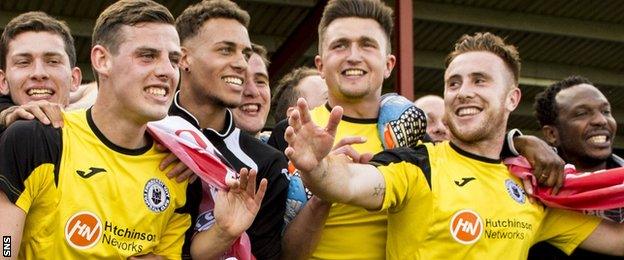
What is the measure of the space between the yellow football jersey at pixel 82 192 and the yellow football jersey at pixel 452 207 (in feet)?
3.07

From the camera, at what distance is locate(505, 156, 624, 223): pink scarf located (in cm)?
390

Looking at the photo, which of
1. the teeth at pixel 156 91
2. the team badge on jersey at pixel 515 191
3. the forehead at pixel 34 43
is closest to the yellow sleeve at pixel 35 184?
the teeth at pixel 156 91

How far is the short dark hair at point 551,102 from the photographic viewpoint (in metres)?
5.05

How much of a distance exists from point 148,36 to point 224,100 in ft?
1.91

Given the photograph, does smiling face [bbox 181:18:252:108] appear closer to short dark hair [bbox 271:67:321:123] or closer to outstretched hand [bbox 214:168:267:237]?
outstretched hand [bbox 214:168:267:237]

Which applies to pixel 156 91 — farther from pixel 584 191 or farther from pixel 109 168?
pixel 584 191

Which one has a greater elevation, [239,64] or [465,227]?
[239,64]

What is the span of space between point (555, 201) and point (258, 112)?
1.87m

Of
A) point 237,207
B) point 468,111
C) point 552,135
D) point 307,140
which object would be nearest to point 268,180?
point 237,207

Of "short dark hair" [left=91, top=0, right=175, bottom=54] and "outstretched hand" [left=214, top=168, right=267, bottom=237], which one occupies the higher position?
"short dark hair" [left=91, top=0, right=175, bottom=54]

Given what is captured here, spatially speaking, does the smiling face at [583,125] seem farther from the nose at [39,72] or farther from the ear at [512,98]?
the nose at [39,72]

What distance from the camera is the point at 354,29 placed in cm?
416

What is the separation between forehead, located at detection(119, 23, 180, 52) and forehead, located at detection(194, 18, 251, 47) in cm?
55

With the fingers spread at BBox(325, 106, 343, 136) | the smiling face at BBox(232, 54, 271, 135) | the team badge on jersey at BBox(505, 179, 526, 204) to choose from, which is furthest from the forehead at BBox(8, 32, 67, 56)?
the team badge on jersey at BBox(505, 179, 526, 204)
